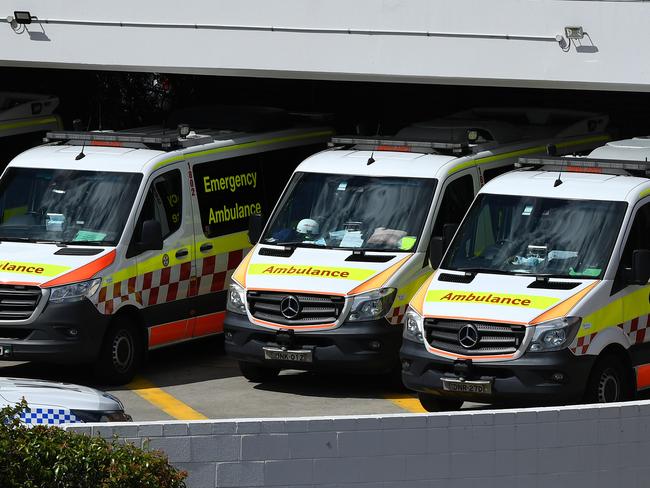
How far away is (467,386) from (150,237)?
3752mm

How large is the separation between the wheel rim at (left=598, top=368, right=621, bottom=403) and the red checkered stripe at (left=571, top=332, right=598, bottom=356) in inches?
13.5

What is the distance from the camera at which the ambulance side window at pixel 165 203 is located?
51.3 ft

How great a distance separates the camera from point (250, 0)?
57.9ft

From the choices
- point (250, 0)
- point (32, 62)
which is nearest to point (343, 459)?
point (250, 0)

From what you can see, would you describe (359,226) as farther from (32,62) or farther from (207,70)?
(32,62)

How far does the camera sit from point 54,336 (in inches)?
581

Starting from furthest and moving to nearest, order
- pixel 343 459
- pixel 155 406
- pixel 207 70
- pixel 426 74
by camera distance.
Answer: pixel 207 70
pixel 426 74
pixel 155 406
pixel 343 459

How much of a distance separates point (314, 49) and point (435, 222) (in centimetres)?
314

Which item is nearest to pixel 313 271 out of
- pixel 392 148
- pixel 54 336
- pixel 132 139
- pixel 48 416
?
pixel 392 148

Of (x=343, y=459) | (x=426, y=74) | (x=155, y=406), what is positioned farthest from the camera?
(x=426, y=74)

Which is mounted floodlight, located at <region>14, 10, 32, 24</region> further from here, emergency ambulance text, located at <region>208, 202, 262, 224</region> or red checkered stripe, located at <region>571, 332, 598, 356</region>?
red checkered stripe, located at <region>571, 332, 598, 356</region>

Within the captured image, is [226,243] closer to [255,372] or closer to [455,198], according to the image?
[255,372]

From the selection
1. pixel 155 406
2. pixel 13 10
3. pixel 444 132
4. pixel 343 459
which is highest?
pixel 13 10

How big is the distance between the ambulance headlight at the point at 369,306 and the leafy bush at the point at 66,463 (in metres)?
5.58
